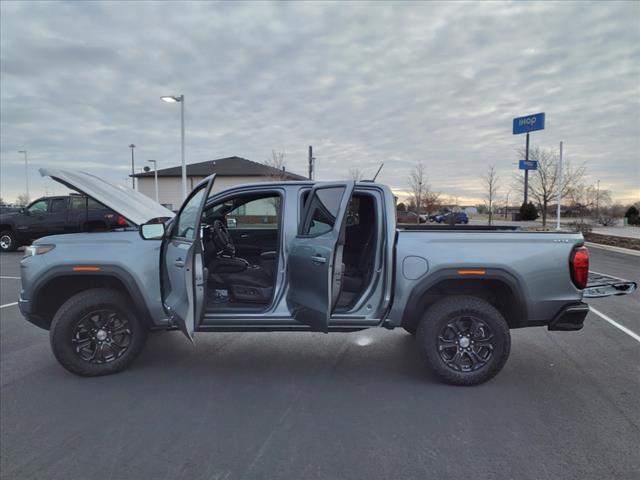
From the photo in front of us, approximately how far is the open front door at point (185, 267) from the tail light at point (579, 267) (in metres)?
3.28

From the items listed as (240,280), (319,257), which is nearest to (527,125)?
(240,280)

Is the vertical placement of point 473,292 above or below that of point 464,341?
above

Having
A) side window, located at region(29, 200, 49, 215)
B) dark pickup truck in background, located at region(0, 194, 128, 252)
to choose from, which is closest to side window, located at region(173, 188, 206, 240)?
dark pickup truck in background, located at region(0, 194, 128, 252)

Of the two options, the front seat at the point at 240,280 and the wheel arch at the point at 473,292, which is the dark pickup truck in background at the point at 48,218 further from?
the wheel arch at the point at 473,292

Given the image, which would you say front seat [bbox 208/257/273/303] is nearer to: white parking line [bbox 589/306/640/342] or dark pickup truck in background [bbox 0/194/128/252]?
white parking line [bbox 589/306/640/342]

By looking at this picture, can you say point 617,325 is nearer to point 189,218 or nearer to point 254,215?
point 254,215

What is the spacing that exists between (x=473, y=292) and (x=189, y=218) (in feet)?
9.13

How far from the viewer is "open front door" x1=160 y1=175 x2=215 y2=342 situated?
3.64 m

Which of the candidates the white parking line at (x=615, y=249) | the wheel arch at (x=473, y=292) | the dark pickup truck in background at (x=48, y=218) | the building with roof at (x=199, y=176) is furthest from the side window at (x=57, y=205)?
the building with roof at (x=199, y=176)

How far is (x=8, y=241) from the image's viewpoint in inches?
589

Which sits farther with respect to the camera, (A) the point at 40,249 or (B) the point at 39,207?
Answer: (B) the point at 39,207

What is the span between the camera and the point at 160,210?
5246 millimetres

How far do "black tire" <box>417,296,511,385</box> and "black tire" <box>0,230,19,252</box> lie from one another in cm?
1588

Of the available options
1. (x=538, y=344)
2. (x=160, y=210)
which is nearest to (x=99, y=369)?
(x=160, y=210)
